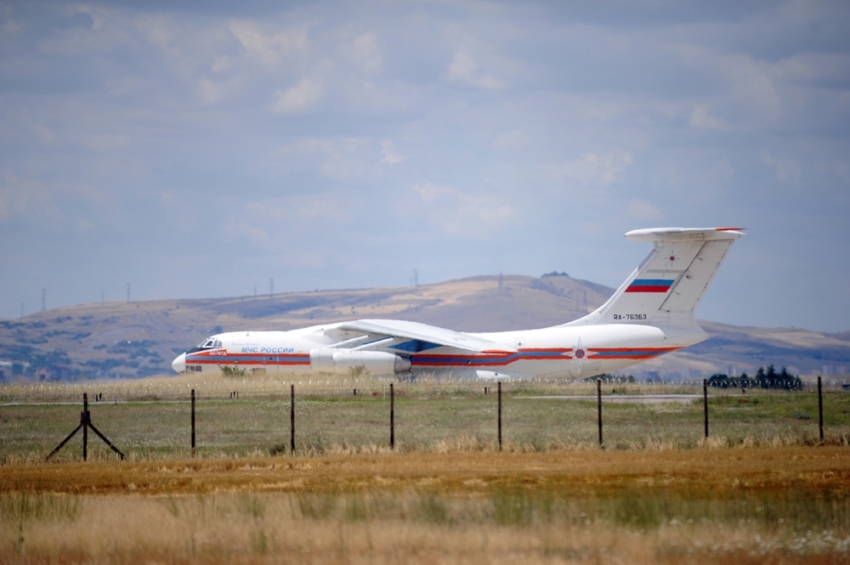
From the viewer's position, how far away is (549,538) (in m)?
10.9

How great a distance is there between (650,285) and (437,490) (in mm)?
21697

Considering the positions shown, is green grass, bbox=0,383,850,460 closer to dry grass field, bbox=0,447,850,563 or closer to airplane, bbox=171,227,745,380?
airplane, bbox=171,227,745,380

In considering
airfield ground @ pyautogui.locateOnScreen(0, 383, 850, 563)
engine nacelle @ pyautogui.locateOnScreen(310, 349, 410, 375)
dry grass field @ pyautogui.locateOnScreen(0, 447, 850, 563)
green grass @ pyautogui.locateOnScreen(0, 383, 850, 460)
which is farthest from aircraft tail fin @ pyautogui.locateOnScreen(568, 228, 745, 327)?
dry grass field @ pyautogui.locateOnScreen(0, 447, 850, 563)

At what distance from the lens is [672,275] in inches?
1347

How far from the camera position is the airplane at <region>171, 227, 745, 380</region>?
33938 mm

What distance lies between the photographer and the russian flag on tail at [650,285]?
34438 mm

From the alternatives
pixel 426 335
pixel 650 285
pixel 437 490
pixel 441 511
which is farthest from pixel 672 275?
pixel 441 511

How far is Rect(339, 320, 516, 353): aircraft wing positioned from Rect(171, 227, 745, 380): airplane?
0.03m

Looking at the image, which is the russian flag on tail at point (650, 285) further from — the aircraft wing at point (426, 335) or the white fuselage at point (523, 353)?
the aircraft wing at point (426, 335)

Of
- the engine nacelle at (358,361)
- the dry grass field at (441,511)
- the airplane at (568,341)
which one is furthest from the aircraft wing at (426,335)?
the dry grass field at (441,511)

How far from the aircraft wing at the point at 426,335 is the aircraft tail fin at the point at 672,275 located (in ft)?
14.5

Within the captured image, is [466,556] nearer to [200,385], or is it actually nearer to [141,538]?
[141,538]

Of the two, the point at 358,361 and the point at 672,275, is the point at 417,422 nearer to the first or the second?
the point at 358,361

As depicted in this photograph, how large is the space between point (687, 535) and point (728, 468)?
6.13 meters
